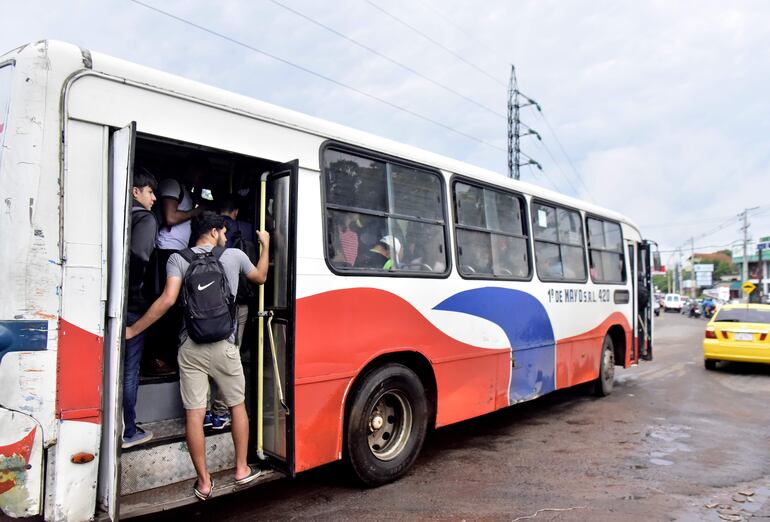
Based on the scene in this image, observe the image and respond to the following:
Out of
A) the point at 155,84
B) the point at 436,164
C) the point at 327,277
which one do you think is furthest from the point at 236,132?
the point at 436,164

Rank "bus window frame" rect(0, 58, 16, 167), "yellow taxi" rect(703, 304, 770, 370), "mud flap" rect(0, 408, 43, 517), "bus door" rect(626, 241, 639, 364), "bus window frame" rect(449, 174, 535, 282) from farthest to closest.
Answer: "yellow taxi" rect(703, 304, 770, 370), "bus door" rect(626, 241, 639, 364), "bus window frame" rect(449, 174, 535, 282), "bus window frame" rect(0, 58, 16, 167), "mud flap" rect(0, 408, 43, 517)

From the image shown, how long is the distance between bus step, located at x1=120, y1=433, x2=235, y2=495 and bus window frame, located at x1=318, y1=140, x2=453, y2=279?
1572 millimetres

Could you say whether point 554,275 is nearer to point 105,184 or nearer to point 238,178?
point 238,178

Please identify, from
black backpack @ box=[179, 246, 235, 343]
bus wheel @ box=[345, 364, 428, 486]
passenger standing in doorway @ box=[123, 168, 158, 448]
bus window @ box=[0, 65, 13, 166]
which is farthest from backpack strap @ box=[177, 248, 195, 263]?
bus wheel @ box=[345, 364, 428, 486]

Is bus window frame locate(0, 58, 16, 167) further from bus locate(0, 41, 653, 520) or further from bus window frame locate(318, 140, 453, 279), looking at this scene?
bus window frame locate(318, 140, 453, 279)

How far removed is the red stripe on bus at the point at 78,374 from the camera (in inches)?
113

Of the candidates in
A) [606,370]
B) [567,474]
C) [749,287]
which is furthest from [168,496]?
[749,287]

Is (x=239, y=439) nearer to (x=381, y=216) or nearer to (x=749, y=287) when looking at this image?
(x=381, y=216)

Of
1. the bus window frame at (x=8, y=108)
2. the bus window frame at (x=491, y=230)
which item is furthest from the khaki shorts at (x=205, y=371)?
the bus window frame at (x=491, y=230)

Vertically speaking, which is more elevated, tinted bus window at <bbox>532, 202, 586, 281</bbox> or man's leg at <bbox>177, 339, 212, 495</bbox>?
tinted bus window at <bbox>532, 202, 586, 281</bbox>

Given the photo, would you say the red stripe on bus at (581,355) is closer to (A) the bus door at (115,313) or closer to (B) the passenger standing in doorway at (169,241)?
(B) the passenger standing in doorway at (169,241)

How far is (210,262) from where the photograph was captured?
358cm

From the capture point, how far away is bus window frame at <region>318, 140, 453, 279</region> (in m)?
4.14

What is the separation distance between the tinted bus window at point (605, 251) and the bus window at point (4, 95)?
7.19 m
